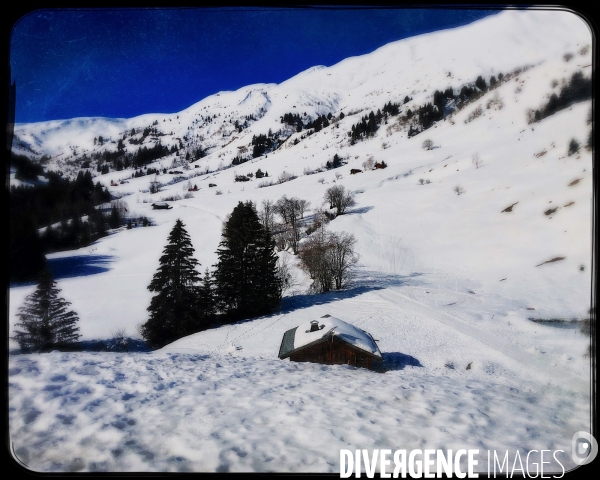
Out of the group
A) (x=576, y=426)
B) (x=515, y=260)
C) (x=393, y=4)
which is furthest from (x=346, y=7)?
(x=576, y=426)

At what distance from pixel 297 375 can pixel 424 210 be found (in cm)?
306

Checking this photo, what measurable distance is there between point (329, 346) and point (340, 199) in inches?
128

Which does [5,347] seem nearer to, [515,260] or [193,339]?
[193,339]

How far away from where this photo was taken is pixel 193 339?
2771 millimetres

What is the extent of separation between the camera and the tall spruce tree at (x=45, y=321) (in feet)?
7.01

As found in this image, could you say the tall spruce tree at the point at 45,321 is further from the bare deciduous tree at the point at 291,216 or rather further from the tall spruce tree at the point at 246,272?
the bare deciduous tree at the point at 291,216

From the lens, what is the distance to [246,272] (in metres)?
3.12

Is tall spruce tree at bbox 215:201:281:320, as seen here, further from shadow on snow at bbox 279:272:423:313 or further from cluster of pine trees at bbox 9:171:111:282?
cluster of pine trees at bbox 9:171:111:282

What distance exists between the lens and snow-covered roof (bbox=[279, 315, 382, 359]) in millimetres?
2652

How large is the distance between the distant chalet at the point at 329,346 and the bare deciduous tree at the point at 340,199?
254cm

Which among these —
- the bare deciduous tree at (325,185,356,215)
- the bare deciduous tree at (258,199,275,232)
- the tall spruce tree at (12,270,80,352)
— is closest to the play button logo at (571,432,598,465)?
the bare deciduous tree at (258,199,275,232)

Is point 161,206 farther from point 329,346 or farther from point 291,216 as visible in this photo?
point 329,346

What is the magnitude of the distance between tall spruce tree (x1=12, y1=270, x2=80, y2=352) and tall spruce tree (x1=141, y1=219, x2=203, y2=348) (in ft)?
1.96

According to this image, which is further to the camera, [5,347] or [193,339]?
[193,339]
